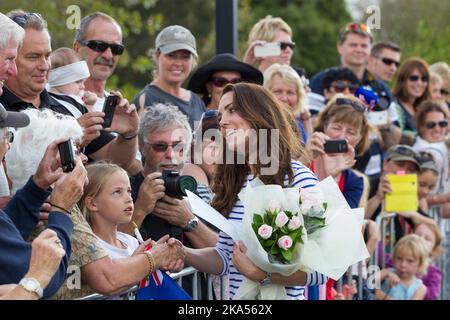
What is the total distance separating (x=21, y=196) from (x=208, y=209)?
3.00 ft

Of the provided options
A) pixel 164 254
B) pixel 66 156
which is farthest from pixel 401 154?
pixel 66 156

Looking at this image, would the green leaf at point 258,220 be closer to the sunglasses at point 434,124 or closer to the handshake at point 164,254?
the handshake at point 164,254

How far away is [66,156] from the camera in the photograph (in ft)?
14.4

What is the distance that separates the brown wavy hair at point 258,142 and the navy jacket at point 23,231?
1.07m

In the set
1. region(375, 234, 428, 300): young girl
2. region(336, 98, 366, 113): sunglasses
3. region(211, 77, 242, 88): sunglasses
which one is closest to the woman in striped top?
region(211, 77, 242, 88): sunglasses

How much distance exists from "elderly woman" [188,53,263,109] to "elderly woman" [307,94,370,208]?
1.96ft

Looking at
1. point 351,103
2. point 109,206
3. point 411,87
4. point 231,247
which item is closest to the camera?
point 109,206

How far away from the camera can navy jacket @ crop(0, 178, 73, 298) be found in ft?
13.2

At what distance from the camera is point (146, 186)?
536cm

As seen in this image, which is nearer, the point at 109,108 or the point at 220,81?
the point at 109,108

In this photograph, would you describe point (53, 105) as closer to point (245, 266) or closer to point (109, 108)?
point (109, 108)

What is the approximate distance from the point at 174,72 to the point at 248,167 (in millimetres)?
2111
